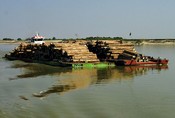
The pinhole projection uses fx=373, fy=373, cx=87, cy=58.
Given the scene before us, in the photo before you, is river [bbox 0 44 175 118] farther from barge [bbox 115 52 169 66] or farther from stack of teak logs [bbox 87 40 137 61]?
stack of teak logs [bbox 87 40 137 61]

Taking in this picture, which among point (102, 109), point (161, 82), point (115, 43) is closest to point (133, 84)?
point (161, 82)

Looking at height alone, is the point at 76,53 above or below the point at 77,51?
below

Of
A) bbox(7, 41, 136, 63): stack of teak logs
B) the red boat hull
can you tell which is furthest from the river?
the red boat hull

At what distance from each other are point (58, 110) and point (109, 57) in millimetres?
27356

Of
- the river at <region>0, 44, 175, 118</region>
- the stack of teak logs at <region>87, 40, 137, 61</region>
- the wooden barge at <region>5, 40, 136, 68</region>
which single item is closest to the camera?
the river at <region>0, 44, 175, 118</region>

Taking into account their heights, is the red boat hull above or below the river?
below

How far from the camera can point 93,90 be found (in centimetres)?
2141

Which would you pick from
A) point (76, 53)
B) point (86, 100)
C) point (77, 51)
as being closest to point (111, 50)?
point (77, 51)

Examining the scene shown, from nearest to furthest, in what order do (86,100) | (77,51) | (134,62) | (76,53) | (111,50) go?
(86,100) → (76,53) → (77,51) → (134,62) → (111,50)

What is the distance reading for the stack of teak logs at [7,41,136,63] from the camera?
1537 inches

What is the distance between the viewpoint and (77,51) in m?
39.3

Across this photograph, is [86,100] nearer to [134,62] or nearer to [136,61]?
[134,62]

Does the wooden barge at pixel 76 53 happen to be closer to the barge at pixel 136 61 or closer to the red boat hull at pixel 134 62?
the red boat hull at pixel 134 62

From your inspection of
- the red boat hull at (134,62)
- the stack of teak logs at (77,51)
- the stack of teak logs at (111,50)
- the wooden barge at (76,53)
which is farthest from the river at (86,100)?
the stack of teak logs at (111,50)
